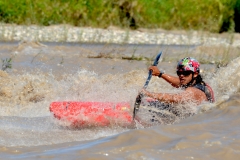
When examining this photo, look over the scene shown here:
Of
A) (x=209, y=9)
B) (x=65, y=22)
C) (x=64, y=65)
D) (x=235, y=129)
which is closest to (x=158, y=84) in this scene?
(x=64, y=65)

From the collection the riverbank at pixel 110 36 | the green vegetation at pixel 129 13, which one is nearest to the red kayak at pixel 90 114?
the riverbank at pixel 110 36

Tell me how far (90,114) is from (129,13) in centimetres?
1231

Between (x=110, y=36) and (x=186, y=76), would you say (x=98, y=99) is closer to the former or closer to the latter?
(x=186, y=76)

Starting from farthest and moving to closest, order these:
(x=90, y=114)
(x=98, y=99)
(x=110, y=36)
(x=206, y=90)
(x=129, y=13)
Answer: (x=129, y=13)
(x=110, y=36)
(x=98, y=99)
(x=206, y=90)
(x=90, y=114)

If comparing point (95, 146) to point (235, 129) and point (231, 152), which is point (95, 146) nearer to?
point (231, 152)

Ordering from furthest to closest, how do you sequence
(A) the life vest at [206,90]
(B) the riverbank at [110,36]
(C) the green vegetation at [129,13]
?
(C) the green vegetation at [129,13] → (B) the riverbank at [110,36] → (A) the life vest at [206,90]

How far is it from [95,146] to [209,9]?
15.1 m

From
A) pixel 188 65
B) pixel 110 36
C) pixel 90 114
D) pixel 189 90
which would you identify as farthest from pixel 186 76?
pixel 110 36

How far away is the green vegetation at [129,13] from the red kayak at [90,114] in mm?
10062

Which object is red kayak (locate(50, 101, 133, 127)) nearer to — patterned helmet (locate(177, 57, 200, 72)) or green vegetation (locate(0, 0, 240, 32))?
patterned helmet (locate(177, 57, 200, 72))

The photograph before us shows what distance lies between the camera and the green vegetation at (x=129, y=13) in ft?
59.0

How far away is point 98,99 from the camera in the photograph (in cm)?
836

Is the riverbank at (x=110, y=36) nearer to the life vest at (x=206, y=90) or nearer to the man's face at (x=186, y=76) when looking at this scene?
the man's face at (x=186, y=76)

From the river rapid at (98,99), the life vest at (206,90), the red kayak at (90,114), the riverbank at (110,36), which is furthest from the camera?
the riverbank at (110,36)
